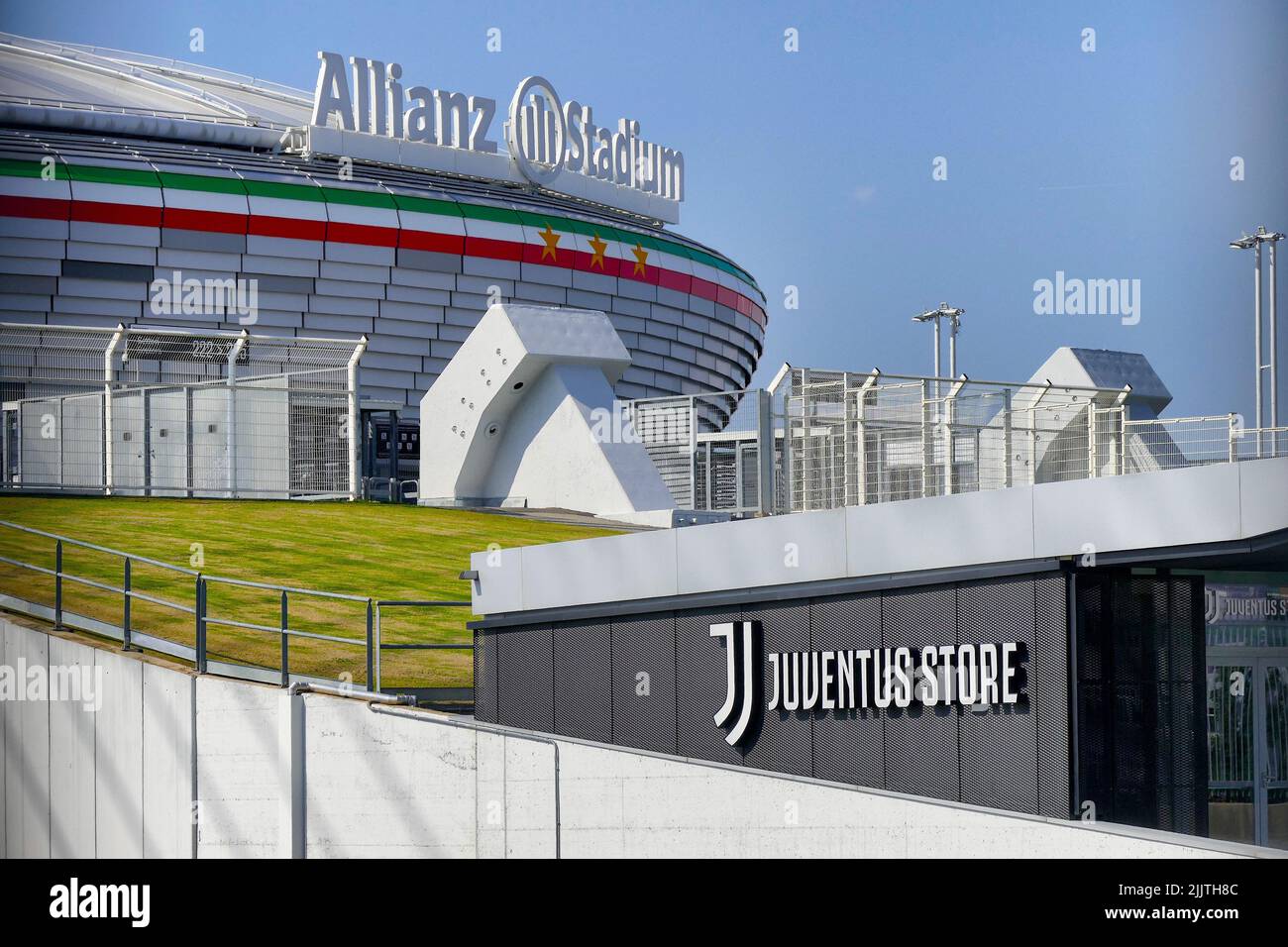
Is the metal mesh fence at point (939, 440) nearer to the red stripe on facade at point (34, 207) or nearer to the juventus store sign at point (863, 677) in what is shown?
the juventus store sign at point (863, 677)

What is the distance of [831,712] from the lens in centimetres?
1078

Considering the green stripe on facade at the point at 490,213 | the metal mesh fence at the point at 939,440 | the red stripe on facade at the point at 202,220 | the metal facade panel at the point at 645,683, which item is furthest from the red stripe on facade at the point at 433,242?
the metal facade panel at the point at 645,683

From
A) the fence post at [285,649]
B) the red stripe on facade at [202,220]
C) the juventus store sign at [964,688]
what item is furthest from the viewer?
the red stripe on facade at [202,220]

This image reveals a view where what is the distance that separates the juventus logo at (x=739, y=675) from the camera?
443 inches

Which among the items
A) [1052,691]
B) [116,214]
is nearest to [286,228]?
[116,214]

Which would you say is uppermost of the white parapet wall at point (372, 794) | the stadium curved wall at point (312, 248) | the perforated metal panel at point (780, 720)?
the stadium curved wall at point (312, 248)

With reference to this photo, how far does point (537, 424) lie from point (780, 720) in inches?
626

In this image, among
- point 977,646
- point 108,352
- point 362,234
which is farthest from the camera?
point 362,234

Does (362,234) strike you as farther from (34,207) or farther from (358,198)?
(34,207)

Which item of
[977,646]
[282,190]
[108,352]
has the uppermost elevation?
[282,190]

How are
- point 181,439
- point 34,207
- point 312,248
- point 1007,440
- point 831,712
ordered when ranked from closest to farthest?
1. point 831,712
2. point 1007,440
3. point 181,439
4. point 34,207
5. point 312,248

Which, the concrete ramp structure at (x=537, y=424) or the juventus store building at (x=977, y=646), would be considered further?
the concrete ramp structure at (x=537, y=424)

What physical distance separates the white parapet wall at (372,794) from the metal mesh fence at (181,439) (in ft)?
30.6
